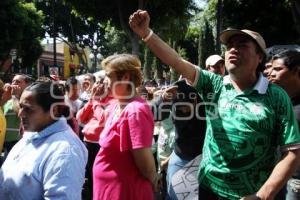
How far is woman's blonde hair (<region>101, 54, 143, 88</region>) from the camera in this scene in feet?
10.4

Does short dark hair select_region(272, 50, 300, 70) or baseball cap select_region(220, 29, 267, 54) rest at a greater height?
baseball cap select_region(220, 29, 267, 54)

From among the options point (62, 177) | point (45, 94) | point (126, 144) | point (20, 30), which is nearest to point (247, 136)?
point (126, 144)

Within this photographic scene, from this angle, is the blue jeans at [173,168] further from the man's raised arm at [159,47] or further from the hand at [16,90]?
the hand at [16,90]

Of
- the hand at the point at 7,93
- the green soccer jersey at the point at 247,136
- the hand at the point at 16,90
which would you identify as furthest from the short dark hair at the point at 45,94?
the hand at the point at 7,93

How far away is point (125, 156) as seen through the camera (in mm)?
3074

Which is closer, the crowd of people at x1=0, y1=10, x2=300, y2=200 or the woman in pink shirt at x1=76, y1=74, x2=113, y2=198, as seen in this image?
the crowd of people at x1=0, y1=10, x2=300, y2=200

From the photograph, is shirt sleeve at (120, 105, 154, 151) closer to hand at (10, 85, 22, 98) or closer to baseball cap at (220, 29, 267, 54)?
baseball cap at (220, 29, 267, 54)

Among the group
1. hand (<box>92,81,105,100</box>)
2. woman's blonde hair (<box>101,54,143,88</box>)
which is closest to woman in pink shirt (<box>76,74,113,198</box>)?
hand (<box>92,81,105,100</box>)

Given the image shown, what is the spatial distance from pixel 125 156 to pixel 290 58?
4.74 feet

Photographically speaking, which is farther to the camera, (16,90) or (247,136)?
(16,90)

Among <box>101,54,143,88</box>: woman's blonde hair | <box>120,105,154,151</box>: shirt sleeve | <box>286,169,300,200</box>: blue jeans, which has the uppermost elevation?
<box>101,54,143,88</box>: woman's blonde hair

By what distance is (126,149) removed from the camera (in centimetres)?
302

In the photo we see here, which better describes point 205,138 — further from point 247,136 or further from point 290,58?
point 290,58

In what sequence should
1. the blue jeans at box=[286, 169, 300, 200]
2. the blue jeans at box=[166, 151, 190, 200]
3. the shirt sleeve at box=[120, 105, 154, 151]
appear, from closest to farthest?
the shirt sleeve at box=[120, 105, 154, 151] < the blue jeans at box=[286, 169, 300, 200] < the blue jeans at box=[166, 151, 190, 200]
